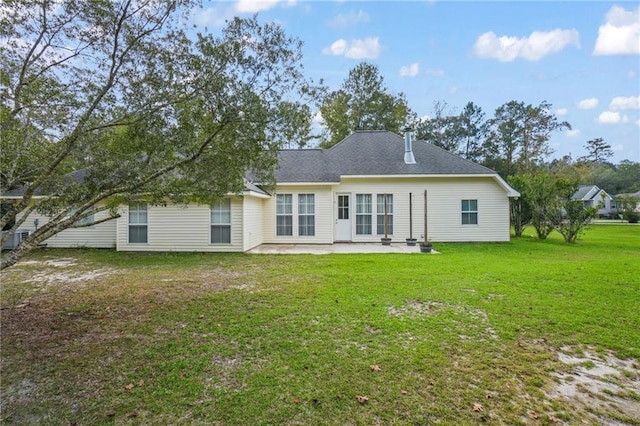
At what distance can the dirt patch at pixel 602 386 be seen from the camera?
243cm

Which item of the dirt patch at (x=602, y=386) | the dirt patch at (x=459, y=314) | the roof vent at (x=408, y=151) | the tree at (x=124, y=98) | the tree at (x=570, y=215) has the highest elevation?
the roof vent at (x=408, y=151)

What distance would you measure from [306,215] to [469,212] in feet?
23.7

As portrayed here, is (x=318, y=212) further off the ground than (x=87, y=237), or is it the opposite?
(x=318, y=212)

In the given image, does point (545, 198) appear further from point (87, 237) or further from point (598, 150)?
point (598, 150)

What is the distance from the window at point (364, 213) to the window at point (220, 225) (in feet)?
18.6

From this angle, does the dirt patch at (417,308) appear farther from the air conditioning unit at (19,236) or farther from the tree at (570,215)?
the air conditioning unit at (19,236)

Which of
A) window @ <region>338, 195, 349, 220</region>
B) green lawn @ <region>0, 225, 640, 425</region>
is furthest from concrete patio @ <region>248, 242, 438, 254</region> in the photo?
green lawn @ <region>0, 225, 640, 425</region>

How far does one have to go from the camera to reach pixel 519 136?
32906 mm

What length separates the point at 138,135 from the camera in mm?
4438

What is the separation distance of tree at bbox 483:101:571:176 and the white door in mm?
26413

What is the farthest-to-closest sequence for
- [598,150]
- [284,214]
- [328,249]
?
[598,150] < [284,214] < [328,249]

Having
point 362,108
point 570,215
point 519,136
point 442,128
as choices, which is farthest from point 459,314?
point 442,128

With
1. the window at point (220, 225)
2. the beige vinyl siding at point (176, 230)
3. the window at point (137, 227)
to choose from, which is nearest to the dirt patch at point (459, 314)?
the window at point (220, 225)

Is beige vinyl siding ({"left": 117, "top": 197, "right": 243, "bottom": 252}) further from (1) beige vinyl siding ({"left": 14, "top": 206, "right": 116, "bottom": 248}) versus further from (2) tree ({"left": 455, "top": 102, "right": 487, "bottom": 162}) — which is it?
(2) tree ({"left": 455, "top": 102, "right": 487, "bottom": 162})
